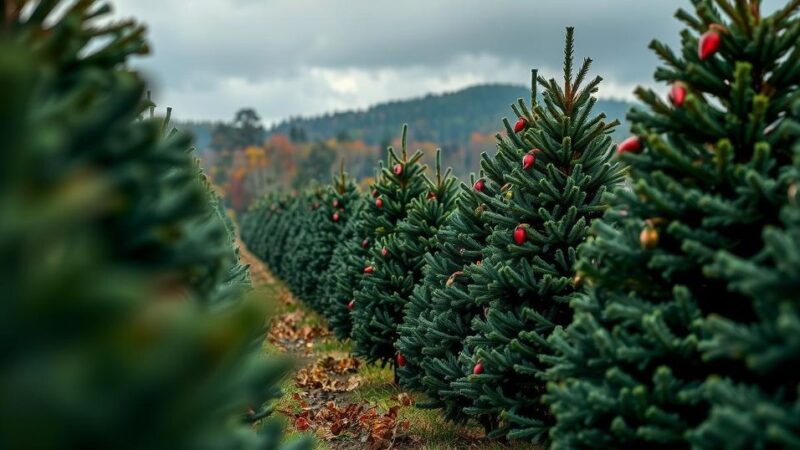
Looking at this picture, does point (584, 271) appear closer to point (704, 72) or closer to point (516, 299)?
point (704, 72)

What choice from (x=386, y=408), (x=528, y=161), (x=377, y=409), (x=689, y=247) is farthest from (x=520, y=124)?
(x=377, y=409)

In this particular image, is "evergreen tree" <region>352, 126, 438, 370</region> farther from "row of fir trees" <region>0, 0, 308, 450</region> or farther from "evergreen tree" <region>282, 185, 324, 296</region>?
"row of fir trees" <region>0, 0, 308, 450</region>

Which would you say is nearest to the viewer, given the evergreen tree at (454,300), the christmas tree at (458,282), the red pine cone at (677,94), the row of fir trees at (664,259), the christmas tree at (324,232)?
the row of fir trees at (664,259)

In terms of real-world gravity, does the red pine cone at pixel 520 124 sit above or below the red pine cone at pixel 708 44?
below

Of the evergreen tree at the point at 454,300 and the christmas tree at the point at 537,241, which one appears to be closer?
the christmas tree at the point at 537,241

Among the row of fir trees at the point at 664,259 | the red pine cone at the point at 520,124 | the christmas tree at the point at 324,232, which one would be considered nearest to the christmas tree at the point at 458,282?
the red pine cone at the point at 520,124

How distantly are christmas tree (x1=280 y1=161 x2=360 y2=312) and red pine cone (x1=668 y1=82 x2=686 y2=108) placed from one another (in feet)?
33.1

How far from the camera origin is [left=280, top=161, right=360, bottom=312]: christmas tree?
597 inches

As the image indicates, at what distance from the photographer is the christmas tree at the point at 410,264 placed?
810 centimetres

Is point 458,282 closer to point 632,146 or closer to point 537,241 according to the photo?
point 537,241

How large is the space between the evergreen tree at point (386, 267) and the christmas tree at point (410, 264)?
0.04 ft

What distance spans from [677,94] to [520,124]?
3.07 metres

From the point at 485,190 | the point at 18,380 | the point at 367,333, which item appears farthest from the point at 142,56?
the point at 367,333

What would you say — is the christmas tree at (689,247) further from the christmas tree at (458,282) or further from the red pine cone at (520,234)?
the christmas tree at (458,282)
